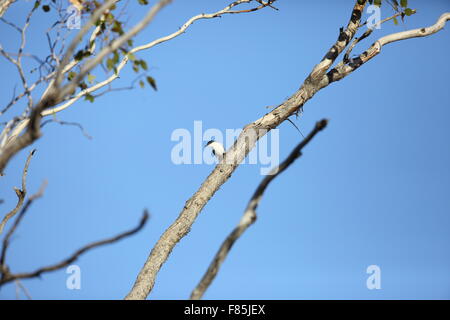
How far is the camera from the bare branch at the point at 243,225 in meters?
2.33

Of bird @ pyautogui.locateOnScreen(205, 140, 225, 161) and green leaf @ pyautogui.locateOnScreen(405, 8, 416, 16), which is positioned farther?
bird @ pyautogui.locateOnScreen(205, 140, 225, 161)

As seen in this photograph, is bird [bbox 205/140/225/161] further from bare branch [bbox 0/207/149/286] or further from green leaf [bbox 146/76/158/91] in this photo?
bare branch [bbox 0/207/149/286]

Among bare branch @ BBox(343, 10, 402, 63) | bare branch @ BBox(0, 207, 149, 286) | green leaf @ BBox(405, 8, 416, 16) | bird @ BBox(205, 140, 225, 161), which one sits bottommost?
bare branch @ BBox(0, 207, 149, 286)

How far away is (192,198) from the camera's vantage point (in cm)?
514

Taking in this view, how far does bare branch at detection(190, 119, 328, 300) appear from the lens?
2328 millimetres

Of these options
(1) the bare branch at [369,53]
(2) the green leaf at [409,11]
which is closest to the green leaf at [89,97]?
(1) the bare branch at [369,53]

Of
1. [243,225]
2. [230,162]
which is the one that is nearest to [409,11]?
[230,162]

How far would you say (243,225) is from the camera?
7.91 ft

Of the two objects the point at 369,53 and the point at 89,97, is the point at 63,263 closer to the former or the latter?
the point at 89,97

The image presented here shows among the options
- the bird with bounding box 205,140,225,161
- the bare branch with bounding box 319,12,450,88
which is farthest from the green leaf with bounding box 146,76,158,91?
the bird with bounding box 205,140,225,161

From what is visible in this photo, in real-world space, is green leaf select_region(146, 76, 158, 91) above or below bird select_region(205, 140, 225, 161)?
below

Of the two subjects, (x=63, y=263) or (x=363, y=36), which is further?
(x=363, y=36)
